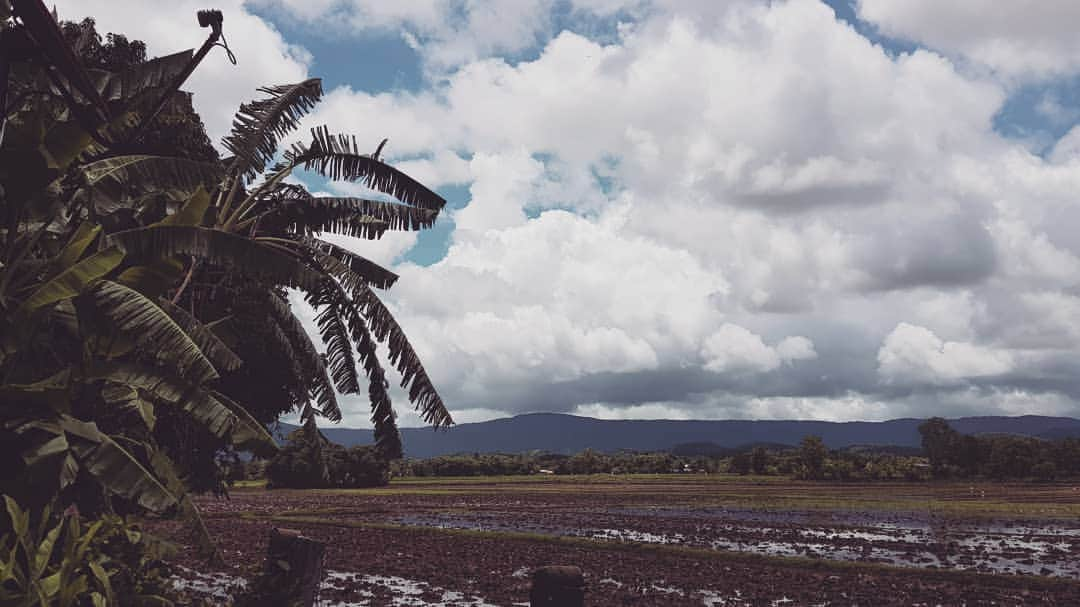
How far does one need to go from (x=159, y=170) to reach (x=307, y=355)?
4666 millimetres

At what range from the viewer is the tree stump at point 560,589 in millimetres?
3639

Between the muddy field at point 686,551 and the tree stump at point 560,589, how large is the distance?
12.6ft

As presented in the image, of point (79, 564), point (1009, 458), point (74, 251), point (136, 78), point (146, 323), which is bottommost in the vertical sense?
point (1009, 458)

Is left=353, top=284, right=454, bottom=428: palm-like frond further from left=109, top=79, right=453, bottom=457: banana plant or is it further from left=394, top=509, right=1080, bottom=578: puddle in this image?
left=394, top=509, right=1080, bottom=578: puddle

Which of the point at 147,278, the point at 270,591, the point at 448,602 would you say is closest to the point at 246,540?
the point at 448,602

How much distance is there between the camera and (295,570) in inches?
223

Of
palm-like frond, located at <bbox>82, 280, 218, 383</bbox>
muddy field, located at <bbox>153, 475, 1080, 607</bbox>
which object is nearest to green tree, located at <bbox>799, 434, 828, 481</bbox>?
muddy field, located at <bbox>153, 475, 1080, 607</bbox>

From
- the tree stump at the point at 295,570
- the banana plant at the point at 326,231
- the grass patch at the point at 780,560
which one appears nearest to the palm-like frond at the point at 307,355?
the banana plant at the point at 326,231

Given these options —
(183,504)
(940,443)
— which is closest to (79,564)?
(183,504)

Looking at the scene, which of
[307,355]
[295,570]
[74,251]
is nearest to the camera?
[295,570]

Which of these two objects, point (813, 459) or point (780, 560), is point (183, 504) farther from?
point (813, 459)

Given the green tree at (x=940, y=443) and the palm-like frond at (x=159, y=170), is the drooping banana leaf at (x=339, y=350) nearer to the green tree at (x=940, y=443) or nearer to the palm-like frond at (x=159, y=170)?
the palm-like frond at (x=159, y=170)

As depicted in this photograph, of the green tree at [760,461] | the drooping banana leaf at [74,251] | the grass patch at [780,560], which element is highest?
the drooping banana leaf at [74,251]

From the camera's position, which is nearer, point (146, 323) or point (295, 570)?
point (295, 570)
